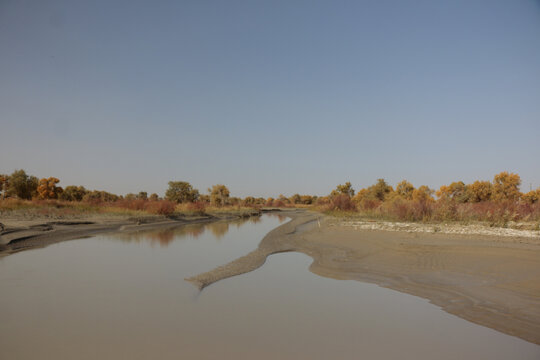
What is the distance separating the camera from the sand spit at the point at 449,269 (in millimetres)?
4832

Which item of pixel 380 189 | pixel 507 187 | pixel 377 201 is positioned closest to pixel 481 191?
pixel 507 187

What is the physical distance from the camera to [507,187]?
35688 millimetres

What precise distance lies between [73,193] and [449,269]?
205 ft

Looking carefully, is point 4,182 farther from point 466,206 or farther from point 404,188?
point 404,188

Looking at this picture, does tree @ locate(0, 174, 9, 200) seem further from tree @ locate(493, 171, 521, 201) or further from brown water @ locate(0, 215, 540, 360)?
tree @ locate(493, 171, 521, 201)

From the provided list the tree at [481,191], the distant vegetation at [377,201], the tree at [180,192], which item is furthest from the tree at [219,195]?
the tree at [481,191]

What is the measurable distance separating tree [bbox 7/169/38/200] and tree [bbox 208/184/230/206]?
2579 centimetres

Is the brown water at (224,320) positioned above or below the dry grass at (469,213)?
below

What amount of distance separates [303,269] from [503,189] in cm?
3916

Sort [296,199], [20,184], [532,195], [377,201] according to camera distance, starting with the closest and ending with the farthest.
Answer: [377,201]
[20,184]
[532,195]
[296,199]

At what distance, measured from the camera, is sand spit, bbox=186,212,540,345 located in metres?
4.83

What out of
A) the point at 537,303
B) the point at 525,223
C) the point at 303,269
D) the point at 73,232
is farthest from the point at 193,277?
the point at 525,223

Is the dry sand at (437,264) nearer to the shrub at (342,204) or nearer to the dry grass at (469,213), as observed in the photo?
the dry grass at (469,213)

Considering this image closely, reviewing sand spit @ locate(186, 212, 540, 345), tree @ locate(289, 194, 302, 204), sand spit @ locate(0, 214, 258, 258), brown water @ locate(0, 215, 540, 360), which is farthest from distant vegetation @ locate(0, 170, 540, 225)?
tree @ locate(289, 194, 302, 204)
